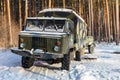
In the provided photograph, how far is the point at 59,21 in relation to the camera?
13734 millimetres

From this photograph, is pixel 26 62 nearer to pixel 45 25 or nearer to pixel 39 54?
pixel 39 54

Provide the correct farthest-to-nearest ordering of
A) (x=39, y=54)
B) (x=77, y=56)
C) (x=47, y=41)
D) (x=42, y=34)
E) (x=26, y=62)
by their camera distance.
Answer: (x=77, y=56), (x=26, y=62), (x=42, y=34), (x=47, y=41), (x=39, y=54)

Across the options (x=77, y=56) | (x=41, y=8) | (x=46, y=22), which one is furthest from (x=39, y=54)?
(x=41, y=8)

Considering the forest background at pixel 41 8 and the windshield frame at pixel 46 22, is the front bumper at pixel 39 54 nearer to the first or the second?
the windshield frame at pixel 46 22

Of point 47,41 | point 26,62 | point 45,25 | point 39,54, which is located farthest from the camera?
point 45,25

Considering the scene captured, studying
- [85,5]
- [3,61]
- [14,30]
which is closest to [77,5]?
[85,5]

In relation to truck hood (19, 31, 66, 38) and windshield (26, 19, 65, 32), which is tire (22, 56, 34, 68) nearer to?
truck hood (19, 31, 66, 38)

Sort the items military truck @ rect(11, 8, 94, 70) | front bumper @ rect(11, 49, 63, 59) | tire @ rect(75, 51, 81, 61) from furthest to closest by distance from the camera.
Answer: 1. tire @ rect(75, 51, 81, 61)
2. military truck @ rect(11, 8, 94, 70)
3. front bumper @ rect(11, 49, 63, 59)

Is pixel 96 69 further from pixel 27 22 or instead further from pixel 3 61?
pixel 3 61

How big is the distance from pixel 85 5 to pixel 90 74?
38.2 m

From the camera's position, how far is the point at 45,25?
1384cm

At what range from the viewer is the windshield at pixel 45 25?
13.6m

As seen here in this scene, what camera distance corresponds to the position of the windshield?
44.7 feet

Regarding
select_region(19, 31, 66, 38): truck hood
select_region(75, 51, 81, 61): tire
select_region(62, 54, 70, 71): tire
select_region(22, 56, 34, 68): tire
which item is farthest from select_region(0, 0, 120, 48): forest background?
select_region(62, 54, 70, 71): tire
